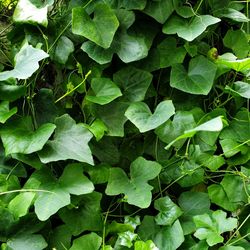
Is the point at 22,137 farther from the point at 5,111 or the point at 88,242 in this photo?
the point at 88,242

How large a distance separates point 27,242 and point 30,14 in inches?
23.1

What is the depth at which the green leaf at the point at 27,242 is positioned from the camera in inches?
37.6

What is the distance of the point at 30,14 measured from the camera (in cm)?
108

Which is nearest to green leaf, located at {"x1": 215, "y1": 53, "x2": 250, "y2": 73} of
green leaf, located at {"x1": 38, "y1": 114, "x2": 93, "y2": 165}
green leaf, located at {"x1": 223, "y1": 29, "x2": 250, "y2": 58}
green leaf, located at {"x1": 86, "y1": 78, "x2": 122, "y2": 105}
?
green leaf, located at {"x1": 223, "y1": 29, "x2": 250, "y2": 58}

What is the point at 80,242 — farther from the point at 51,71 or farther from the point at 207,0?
the point at 207,0

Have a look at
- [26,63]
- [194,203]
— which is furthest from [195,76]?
[26,63]

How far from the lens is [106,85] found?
1.11 m

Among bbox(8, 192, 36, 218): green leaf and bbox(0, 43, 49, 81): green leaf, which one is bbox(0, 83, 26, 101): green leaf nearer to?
bbox(0, 43, 49, 81): green leaf

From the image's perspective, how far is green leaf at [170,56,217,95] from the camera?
1129 millimetres

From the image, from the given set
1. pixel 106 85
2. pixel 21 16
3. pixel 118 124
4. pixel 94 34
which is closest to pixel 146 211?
pixel 118 124

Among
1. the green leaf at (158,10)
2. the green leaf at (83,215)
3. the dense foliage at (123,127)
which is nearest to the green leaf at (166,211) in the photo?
the dense foliage at (123,127)

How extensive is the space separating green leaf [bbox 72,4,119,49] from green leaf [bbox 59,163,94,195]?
335 mm

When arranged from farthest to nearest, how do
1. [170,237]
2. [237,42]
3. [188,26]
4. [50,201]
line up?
[237,42], [188,26], [170,237], [50,201]

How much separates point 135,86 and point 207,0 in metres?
0.36
